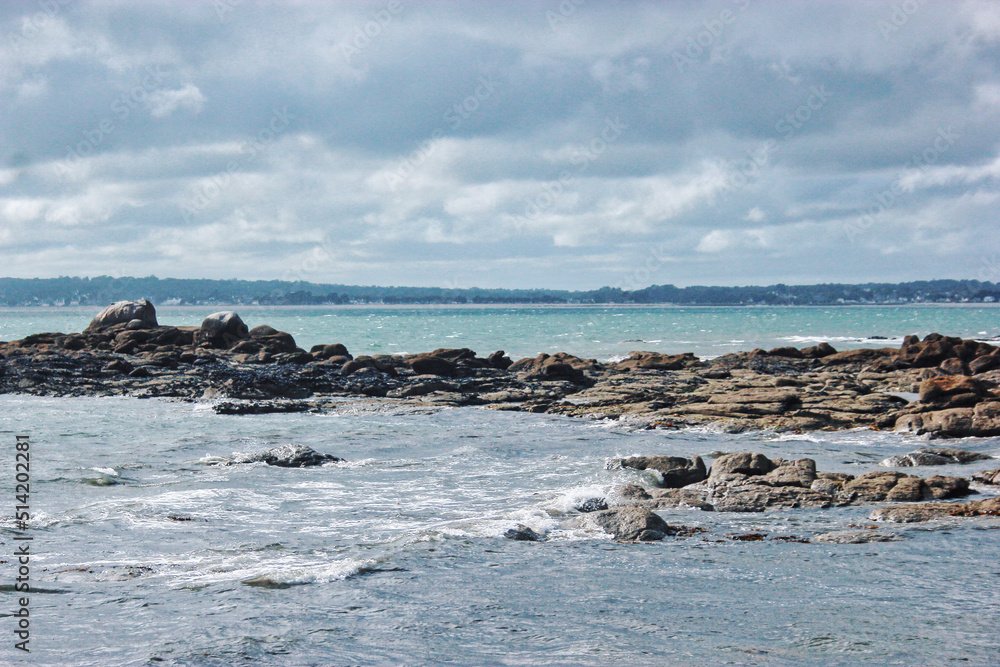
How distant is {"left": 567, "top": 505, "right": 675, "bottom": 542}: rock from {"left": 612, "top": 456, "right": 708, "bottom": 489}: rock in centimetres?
361

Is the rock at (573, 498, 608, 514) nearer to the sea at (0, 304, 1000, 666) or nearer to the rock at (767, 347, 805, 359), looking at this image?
the sea at (0, 304, 1000, 666)

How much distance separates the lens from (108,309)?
5300 centimetres

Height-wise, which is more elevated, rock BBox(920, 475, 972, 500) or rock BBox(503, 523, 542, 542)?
rock BBox(920, 475, 972, 500)

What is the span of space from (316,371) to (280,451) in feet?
61.4

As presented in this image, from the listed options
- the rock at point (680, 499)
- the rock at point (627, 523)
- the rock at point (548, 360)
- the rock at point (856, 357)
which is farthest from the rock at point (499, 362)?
the rock at point (627, 523)

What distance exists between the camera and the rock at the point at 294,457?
1698cm

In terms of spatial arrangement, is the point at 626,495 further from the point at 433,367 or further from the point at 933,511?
the point at 433,367

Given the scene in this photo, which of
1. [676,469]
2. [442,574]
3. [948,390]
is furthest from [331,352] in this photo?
[442,574]

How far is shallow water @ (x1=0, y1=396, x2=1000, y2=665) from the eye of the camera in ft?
23.4

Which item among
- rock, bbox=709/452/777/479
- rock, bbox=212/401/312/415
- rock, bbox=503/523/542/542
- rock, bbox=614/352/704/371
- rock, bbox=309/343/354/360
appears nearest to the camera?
rock, bbox=503/523/542/542

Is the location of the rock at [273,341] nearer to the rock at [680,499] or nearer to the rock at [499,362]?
the rock at [499,362]

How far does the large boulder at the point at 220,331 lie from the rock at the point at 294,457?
100 feet

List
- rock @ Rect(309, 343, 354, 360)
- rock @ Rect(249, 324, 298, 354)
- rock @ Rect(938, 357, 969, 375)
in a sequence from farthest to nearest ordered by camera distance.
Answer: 1. rock @ Rect(249, 324, 298, 354)
2. rock @ Rect(309, 343, 354, 360)
3. rock @ Rect(938, 357, 969, 375)

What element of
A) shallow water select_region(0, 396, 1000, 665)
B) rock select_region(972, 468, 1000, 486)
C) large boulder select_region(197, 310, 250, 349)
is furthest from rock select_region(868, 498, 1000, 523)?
large boulder select_region(197, 310, 250, 349)
